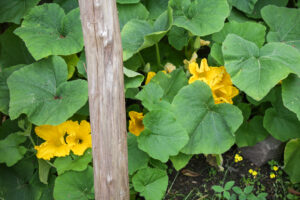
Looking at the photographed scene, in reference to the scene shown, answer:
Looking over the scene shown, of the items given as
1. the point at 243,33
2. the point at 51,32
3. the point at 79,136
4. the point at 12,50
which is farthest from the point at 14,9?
the point at 243,33

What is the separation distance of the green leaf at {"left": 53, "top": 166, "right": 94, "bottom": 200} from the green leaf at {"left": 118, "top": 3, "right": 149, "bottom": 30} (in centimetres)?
103

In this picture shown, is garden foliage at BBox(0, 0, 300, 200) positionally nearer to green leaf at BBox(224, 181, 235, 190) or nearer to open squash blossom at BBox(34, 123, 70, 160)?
open squash blossom at BBox(34, 123, 70, 160)

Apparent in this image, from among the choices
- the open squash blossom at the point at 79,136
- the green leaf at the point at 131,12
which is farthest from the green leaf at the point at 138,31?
the open squash blossom at the point at 79,136

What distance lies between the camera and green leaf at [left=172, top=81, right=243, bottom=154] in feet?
6.10

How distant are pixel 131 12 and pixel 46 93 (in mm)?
818

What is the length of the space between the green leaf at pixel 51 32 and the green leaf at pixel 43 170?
631mm

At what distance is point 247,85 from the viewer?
1.78 meters

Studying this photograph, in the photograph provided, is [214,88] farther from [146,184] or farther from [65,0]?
[65,0]

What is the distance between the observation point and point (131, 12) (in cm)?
225

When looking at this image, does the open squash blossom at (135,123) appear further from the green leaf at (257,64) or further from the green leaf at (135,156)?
the green leaf at (257,64)

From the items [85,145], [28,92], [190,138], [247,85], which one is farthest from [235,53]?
[28,92]

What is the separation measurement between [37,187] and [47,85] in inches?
26.0

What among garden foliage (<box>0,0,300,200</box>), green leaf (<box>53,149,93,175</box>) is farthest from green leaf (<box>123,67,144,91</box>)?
green leaf (<box>53,149,93,175</box>)

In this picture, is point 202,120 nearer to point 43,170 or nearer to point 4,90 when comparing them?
point 43,170
